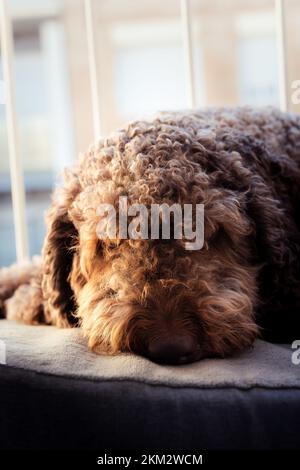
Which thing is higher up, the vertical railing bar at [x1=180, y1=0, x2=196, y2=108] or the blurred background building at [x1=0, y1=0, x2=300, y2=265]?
the blurred background building at [x1=0, y1=0, x2=300, y2=265]

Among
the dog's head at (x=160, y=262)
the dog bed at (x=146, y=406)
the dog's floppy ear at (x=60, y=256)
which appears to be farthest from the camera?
the dog's floppy ear at (x=60, y=256)

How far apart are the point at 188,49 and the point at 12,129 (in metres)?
0.80

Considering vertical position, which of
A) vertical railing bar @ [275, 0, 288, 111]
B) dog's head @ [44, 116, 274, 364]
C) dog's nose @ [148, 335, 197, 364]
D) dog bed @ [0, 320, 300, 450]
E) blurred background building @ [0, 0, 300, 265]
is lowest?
dog bed @ [0, 320, 300, 450]

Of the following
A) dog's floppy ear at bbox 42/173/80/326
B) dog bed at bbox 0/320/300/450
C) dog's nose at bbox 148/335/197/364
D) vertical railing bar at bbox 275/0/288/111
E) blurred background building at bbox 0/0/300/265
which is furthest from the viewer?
blurred background building at bbox 0/0/300/265

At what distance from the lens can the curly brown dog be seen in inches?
64.1

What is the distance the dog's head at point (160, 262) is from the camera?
1601 millimetres

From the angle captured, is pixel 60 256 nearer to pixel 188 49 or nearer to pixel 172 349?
pixel 172 349

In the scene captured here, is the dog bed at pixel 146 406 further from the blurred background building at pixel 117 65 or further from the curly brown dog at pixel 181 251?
the blurred background building at pixel 117 65

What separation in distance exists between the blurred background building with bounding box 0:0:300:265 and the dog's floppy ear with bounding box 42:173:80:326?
893cm

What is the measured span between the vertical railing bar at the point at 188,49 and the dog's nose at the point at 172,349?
144 centimetres

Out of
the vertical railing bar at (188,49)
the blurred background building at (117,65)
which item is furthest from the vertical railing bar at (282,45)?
the blurred background building at (117,65)

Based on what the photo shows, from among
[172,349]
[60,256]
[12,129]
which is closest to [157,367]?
[172,349]

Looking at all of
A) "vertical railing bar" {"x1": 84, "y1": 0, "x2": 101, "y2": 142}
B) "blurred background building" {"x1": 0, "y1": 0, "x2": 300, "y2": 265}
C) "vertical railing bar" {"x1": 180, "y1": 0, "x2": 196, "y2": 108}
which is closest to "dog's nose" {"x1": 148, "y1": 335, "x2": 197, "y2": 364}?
"vertical railing bar" {"x1": 84, "y1": 0, "x2": 101, "y2": 142}

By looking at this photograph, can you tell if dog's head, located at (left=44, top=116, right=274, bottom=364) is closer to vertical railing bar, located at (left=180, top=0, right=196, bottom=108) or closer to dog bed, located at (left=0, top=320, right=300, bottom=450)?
dog bed, located at (left=0, top=320, right=300, bottom=450)
